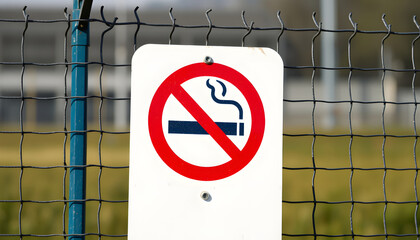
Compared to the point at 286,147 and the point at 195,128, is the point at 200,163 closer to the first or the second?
the point at 195,128

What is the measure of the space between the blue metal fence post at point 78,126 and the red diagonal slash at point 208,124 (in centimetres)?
32

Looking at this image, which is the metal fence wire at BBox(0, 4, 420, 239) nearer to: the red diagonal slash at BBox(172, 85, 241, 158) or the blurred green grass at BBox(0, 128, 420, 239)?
the blurred green grass at BBox(0, 128, 420, 239)

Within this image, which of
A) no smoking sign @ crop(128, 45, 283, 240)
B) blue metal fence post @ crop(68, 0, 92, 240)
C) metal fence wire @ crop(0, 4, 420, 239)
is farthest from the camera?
metal fence wire @ crop(0, 4, 420, 239)

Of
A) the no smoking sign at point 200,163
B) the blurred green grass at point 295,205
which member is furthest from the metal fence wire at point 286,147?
the no smoking sign at point 200,163

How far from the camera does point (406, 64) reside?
3341 centimetres

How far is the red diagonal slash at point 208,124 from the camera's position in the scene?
1.55 m

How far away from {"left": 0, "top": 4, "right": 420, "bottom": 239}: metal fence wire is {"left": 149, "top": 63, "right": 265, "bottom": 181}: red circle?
16cm

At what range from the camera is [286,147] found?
17.0 metres

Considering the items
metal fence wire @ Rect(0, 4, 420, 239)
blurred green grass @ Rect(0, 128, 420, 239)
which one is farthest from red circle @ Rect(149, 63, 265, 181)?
blurred green grass @ Rect(0, 128, 420, 239)

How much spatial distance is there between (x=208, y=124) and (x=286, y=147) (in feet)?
51.4

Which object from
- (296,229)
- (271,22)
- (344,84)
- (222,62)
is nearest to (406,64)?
(344,84)

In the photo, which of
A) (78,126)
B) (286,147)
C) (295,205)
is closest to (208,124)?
(78,126)

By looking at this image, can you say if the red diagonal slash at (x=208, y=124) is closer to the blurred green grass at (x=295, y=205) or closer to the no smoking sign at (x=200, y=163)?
the no smoking sign at (x=200, y=163)

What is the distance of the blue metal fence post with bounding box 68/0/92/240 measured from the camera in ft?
5.57
